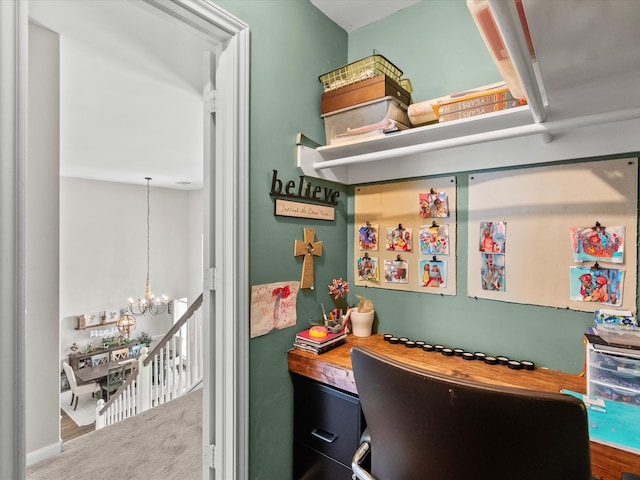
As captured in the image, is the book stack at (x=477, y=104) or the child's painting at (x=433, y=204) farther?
the child's painting at (x=433, y=204)

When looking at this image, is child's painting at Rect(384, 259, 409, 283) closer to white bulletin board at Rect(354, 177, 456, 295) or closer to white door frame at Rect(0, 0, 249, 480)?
white bulletin board at Rect(354, 177, 456, 295)

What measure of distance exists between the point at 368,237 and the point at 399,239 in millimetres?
Answer: 193

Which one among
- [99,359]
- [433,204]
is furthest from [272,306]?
[99,359]

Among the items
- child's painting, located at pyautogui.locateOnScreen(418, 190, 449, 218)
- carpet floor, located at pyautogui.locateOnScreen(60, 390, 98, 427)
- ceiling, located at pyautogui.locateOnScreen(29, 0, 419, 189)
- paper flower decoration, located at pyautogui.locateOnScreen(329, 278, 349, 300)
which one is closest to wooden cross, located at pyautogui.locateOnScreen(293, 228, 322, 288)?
paper flower decoration, located at pyautogui.locateOnScreen(329, 278, 349, 300)

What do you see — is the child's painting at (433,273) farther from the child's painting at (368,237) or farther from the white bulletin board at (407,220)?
the child's painting at (368,237)

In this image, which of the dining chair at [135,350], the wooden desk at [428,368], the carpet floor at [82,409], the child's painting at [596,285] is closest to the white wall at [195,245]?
the dining chair at [135,350]

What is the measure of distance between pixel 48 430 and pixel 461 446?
2.55 metres

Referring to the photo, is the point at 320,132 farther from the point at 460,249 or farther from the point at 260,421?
the point at 260,421

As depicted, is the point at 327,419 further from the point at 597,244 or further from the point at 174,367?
the point at 174,367

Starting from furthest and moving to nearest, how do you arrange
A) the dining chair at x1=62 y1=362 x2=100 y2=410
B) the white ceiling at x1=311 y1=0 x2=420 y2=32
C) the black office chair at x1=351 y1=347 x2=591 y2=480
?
the dining chair at x1=62 y1=362 x2=100 y2=410 → the white ceiling at x1=311 y1=0 x2=420 y2=32 → the black office chair at x1=351 y1=347 x2=591 y2=480

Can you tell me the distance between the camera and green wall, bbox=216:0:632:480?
54.7 inches

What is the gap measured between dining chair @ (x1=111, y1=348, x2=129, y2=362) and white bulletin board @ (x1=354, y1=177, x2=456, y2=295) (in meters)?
6.94

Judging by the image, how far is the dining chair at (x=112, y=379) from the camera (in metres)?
6.16

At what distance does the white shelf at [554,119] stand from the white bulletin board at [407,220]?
0.07 m
